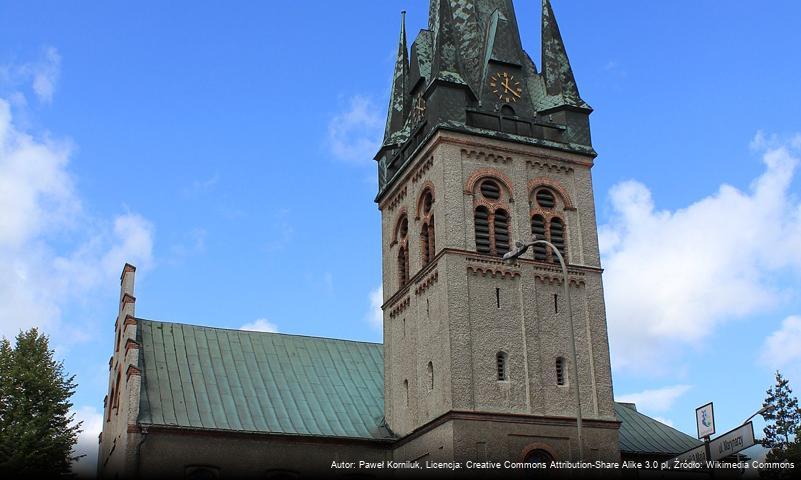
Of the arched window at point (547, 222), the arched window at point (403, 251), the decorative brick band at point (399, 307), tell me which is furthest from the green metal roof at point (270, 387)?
the arched window at point (547, 222)

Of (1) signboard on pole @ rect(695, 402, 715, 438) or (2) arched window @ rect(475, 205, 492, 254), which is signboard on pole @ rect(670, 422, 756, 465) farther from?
(2) arched window @ rect(475, 205, 492, 254)

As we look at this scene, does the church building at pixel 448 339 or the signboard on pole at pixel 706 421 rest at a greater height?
the church building at pixel 448 339

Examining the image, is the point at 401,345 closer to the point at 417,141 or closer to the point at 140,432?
the point at 417,141

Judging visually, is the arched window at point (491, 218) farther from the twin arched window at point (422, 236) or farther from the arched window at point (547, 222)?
the twin arched window at point (422, 236)

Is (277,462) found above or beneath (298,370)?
beneath

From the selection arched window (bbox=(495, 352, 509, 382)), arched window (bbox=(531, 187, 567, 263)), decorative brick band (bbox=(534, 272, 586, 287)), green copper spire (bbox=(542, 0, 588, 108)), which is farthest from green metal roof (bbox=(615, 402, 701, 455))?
green copper spire (bbox=(542, 0, 588, 108))

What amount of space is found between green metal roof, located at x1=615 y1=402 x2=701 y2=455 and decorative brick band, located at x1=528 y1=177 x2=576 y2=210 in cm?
1111

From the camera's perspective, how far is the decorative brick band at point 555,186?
41378mm

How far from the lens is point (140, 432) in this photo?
3659cm

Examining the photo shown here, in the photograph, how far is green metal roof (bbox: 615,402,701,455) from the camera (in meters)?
44.2

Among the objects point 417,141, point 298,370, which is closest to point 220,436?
point 298,370

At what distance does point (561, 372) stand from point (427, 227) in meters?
8.74

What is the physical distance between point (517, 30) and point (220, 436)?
Answer: 2433cm

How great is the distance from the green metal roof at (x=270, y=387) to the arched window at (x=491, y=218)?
9.87m
